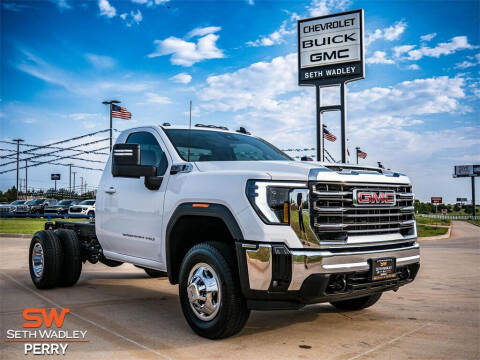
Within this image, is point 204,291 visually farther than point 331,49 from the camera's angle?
No

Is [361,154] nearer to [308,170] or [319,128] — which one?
[319,128]

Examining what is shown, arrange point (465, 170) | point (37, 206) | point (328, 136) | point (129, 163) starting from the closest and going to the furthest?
1. point (129, 163)
2. point (328, 136)
3. point (37, 206)
4. point (465, 170)

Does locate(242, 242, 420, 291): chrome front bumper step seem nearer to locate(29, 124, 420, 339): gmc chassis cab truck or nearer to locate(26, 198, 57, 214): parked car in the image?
locate(29, 124, 420, 339): gmc chassis cab truck

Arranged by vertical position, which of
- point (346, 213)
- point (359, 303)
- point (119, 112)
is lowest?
point (359, 303)

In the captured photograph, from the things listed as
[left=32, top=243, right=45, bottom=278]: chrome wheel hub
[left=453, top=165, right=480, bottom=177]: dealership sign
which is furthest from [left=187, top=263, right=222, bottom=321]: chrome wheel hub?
[left=453, top=165, right=480, bottom=177]: dealership sign

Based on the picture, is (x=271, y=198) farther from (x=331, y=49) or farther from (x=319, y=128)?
(x=331, y=49)

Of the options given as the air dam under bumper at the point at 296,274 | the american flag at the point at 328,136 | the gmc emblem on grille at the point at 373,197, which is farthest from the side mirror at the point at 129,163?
the american flag at the point at 328,136

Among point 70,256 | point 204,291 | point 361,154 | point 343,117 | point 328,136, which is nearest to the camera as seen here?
point 204,291

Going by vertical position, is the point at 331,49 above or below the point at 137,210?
above

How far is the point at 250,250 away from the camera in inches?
154

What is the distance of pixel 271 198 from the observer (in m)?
3.99

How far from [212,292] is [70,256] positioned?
10.8ft

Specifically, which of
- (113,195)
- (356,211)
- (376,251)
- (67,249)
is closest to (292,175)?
(356,211)

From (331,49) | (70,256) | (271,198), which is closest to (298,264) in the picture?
(271,198)
